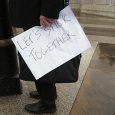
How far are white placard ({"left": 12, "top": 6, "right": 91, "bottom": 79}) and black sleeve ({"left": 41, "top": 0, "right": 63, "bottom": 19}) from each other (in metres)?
0.06

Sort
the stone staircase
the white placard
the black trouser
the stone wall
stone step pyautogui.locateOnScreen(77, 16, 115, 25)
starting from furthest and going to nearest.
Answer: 1. the stone wall
2. stone step pyautogui.locateOnScreen(77, 16, 115, 25)
3. the stone staircase
4. the black trouser
5. the white placard

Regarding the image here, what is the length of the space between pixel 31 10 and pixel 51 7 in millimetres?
150

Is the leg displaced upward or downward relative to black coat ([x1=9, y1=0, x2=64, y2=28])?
downward

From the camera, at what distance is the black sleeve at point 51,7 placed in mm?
1647

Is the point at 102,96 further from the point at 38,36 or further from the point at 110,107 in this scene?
the point at 38,36

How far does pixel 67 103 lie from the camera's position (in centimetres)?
240

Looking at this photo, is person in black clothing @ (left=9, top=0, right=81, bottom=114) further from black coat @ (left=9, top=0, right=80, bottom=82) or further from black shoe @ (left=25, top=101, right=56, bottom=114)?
black shoe @ (left=25, top=101, right=56, bottom=114)

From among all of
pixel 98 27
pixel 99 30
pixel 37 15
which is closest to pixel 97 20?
pixel 98 27

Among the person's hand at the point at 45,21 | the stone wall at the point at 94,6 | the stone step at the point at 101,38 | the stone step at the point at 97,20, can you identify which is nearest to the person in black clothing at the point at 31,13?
the person's hand at the point at 45,21

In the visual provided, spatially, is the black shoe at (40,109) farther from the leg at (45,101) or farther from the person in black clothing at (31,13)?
the person in black clothing at (31,13)

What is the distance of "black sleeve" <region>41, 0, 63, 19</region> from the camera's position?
1.65 metres

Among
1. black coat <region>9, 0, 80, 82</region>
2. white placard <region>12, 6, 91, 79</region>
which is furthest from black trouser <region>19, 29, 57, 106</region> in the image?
white placard <region>12, 6, 91, 79</region>

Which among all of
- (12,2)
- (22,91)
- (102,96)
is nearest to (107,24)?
(22,91)

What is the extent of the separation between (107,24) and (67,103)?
317 cm
